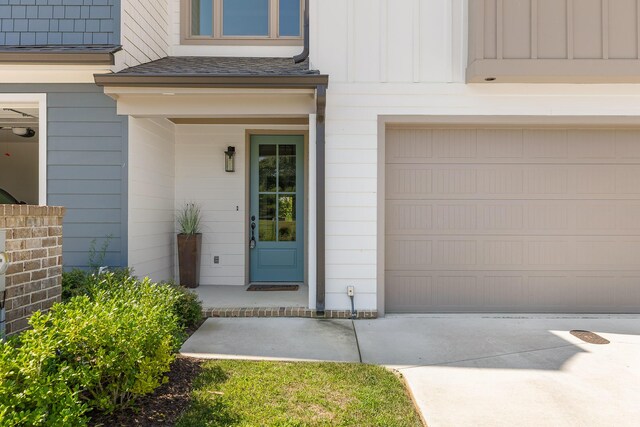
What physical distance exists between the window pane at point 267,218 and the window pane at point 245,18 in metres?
2.51

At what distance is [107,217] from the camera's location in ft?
14.8

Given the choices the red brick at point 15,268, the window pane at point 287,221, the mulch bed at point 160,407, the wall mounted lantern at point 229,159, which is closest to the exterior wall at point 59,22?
the wall mounted lantern at point 229,159

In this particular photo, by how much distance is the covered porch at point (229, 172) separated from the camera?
4.40 metres

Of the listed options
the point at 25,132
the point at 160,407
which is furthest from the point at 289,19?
the point at 160,407

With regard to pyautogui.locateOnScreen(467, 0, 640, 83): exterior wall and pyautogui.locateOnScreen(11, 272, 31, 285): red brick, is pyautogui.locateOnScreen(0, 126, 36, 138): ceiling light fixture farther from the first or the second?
pyautogui.locateOnScreen(467, 0, 640, 83): exterior wall

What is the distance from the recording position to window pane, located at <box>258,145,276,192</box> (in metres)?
6.46

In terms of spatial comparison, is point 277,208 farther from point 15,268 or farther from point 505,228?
point 15,268

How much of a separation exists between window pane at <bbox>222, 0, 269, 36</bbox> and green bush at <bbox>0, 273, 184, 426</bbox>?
4.75m

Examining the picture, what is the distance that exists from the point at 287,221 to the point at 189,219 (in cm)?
149

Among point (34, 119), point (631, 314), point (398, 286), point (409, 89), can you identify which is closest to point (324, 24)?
point (409, 89)

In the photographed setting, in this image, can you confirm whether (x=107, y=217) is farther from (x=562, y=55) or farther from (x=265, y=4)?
(x=562, y=55)

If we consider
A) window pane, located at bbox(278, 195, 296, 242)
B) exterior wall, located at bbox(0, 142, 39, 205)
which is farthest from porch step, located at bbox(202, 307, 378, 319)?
exterior wall, located at bbox(0, 142, 39, 205)

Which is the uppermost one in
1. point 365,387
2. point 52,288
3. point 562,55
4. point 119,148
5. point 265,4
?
point 265,4

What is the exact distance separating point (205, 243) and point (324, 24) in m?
3.58
